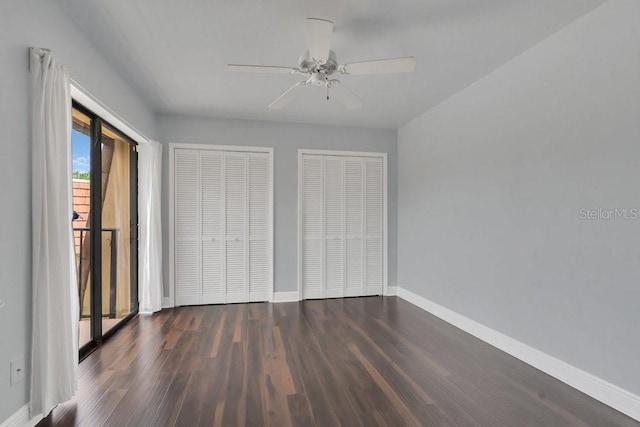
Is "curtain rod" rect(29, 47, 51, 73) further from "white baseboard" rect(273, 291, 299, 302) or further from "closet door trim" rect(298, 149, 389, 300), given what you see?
"white baseboard" rect(273, 291, 299, 302)

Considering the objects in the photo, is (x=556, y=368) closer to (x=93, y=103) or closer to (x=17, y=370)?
(x=17, y=370)

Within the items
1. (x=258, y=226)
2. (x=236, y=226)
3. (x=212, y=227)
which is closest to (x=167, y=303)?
(x=212, y=227)

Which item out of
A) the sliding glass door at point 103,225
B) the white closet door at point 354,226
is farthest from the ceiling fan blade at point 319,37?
the white closet door at point 354,226

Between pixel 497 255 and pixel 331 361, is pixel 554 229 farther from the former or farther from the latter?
pixel 331 361

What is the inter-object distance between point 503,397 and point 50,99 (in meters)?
3.48

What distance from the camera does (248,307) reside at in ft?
14.1

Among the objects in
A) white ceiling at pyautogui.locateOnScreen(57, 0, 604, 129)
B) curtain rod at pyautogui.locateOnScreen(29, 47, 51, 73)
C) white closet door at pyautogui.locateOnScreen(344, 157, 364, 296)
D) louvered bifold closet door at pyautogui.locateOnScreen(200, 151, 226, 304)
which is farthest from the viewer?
white closet door at pyautogui.locateOnScreen(344, 157, 364, 296)

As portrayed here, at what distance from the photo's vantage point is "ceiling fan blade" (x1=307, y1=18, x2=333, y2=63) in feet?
6.00

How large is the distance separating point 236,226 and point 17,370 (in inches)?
114

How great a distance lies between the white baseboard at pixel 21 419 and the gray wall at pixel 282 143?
98.8 inches

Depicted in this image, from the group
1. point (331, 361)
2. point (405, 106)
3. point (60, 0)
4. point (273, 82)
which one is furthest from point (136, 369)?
point (405, 106)

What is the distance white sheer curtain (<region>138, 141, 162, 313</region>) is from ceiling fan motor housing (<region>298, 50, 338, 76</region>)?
2.57 meters

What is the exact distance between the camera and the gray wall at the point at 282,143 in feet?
14.3

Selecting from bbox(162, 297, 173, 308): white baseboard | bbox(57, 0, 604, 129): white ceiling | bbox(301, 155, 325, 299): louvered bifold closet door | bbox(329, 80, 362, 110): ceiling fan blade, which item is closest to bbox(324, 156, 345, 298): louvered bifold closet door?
bbox(301, 155, 325, 299): louvered bifold closet door
